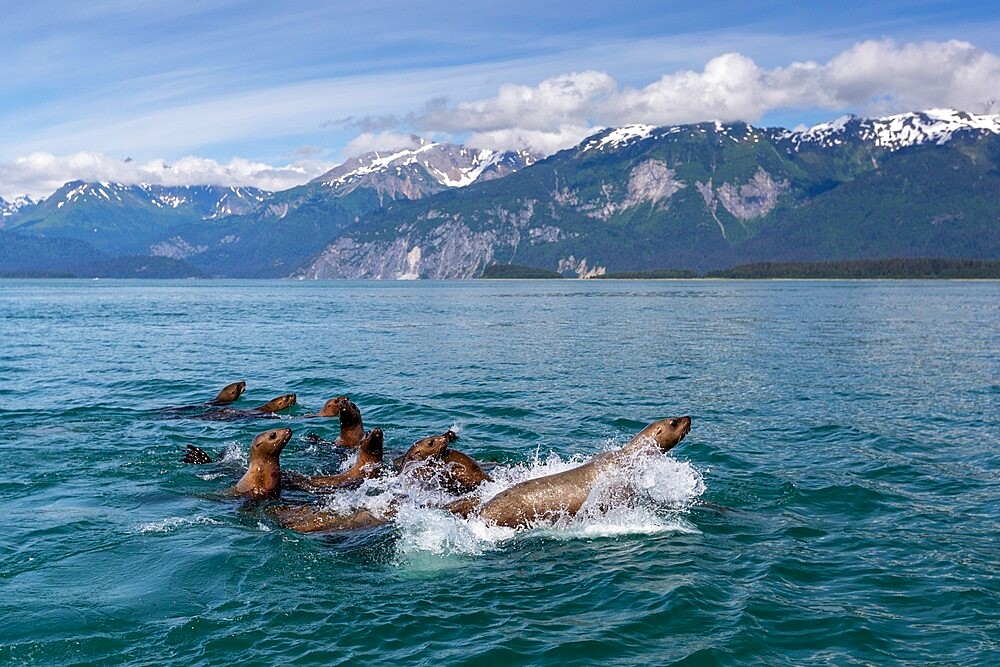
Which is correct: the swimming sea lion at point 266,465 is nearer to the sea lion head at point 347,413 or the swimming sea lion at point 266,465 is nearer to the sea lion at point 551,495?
the sea lion at point 551,495

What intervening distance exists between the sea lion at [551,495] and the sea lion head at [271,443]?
412cm

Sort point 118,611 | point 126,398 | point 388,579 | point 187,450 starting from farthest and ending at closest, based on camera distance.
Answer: point 126,398
point 187,450
point 388,579
point 118,611

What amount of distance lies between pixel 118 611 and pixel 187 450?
36.7 ft

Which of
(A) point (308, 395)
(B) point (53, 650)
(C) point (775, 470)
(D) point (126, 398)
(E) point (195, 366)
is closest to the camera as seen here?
(B) point (53, 650)

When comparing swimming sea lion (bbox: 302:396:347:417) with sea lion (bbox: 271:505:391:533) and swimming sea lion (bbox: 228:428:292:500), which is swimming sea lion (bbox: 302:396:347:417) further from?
sea lion (bbox: 271:505:391:533)

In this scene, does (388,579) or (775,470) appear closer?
(388,579)

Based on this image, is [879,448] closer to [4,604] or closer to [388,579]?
[388,579]

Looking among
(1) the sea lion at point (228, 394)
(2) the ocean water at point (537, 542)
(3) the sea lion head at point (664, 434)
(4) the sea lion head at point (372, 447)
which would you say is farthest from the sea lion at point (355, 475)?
(1) the sea lion at point (228, 394)

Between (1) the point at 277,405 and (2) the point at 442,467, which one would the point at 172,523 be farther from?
(1) the point at 277,405

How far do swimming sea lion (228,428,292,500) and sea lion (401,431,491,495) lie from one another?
2740 millimetres

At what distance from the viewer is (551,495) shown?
51.6ft

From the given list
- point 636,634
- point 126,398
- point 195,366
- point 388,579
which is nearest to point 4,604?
point 388,579

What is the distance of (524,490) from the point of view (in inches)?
618

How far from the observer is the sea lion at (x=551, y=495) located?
15.4 m
